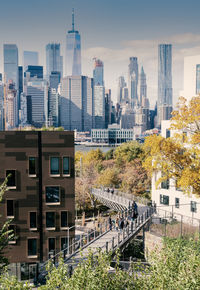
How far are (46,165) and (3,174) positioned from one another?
3308mm

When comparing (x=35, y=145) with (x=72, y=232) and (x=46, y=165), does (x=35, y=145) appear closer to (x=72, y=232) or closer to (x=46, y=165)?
(x=46, y=165)

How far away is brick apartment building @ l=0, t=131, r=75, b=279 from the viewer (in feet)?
90.5

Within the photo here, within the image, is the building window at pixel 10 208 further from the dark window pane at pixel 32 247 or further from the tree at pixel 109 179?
the tree at pixel 109 179

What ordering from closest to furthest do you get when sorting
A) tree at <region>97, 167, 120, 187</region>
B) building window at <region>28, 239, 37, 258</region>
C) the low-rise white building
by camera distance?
1. building window at <region>28, 239, 37, 258</region>
2. the low-rise white building
3. tree at <region>97, 167, 120, 187</region>

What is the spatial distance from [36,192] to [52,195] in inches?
50.8

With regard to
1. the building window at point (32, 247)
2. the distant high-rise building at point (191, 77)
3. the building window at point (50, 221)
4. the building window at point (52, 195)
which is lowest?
the building window at point (32, 247)

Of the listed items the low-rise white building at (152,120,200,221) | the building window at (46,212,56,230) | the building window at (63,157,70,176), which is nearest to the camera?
the building window at (46,212,56,230)

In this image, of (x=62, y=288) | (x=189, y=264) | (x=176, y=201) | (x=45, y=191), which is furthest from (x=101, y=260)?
(x=176, y=201)

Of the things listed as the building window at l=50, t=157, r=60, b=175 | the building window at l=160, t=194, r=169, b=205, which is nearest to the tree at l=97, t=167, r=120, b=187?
the building window at l=160, t=194, r=169, b=205

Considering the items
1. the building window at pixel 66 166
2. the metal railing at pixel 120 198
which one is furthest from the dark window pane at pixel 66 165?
the metal railing at pixel 120 198

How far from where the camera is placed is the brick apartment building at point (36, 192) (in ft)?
90.5

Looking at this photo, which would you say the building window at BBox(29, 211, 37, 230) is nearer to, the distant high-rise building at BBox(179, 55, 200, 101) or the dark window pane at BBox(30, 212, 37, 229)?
the dark window pane at BBox(30, 212, 37, 229)

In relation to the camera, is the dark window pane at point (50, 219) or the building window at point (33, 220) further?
the dark window pane at point (50, 219)

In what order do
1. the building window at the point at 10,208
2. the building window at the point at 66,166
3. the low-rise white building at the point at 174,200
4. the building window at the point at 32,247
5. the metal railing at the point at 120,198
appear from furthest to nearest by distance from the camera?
the metal railing at the point at 120,198 < the low-rise white building at the point at 174,200 < the building window at the point at 66,166 < the building window at the point at 32,247 < the building window at the point at 10,208
